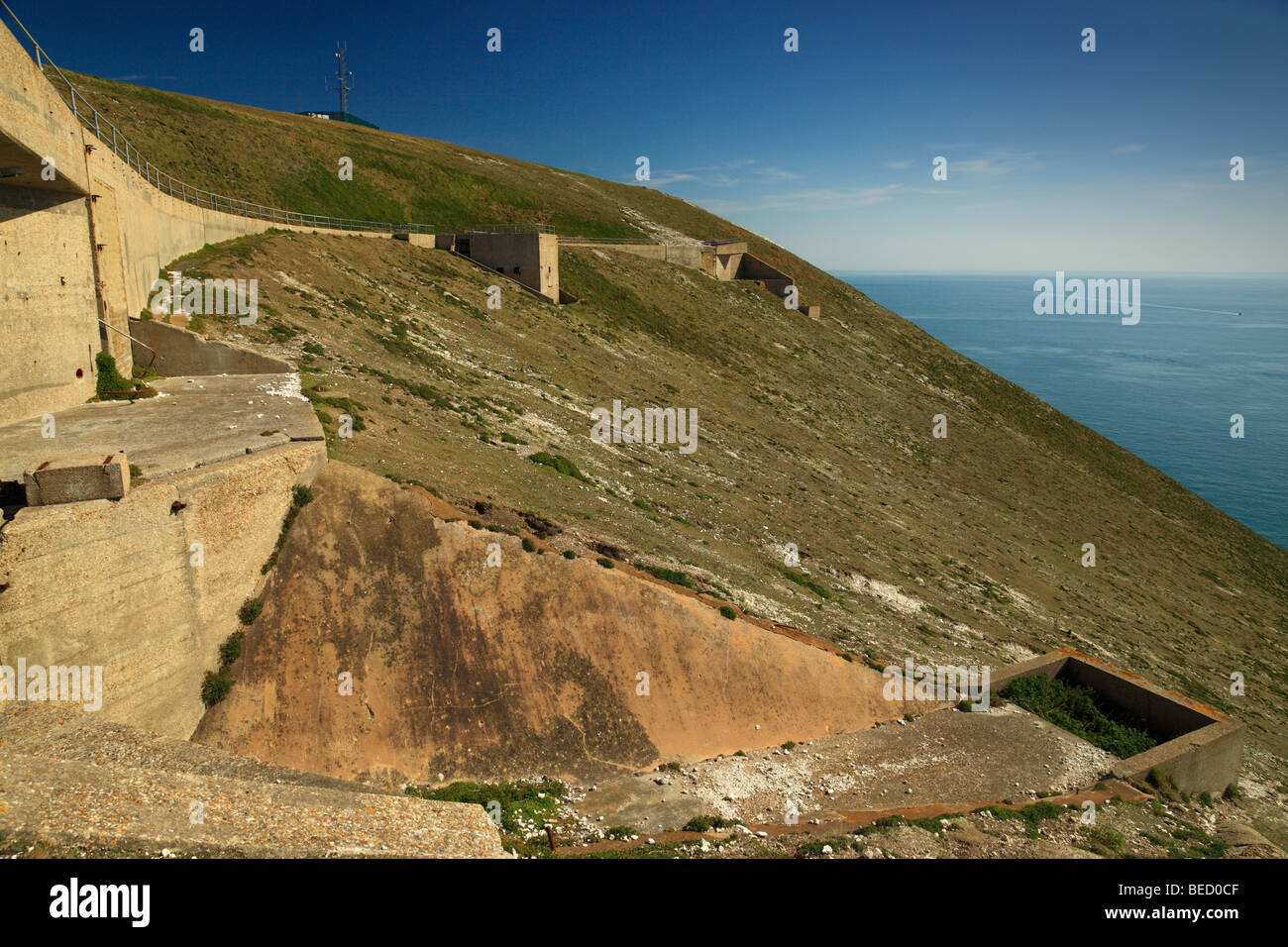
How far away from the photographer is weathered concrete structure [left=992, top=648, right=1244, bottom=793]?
16.9 metres

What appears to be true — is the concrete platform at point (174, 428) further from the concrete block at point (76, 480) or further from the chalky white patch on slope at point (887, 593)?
the chalky white patch on slope at point (887, 593)

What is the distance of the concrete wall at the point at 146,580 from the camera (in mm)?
9375

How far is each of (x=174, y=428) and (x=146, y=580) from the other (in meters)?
4.43

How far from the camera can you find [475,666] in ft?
42.2

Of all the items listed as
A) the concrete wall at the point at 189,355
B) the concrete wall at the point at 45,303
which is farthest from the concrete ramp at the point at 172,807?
the concrete wall at the point at 189,355

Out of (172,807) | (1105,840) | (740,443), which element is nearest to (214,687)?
(172,807)

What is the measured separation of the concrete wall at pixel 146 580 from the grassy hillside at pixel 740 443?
3.65 m

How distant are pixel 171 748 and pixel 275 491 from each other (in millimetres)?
4548

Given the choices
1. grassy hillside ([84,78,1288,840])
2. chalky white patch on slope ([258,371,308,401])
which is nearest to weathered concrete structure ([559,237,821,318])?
grassy hillside ([84,78,1288,840])

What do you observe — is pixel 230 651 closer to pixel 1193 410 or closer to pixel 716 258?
pixel 716 258

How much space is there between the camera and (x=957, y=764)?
14.8 m

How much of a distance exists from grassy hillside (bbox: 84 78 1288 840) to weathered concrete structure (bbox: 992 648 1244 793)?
1535mm

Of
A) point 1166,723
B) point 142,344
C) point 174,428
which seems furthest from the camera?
point 1166,723

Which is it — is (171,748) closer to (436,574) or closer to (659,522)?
(436,574)
